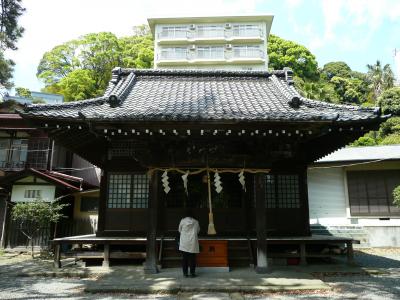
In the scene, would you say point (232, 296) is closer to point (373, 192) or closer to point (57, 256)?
point (57, 256)

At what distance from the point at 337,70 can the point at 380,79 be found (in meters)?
11.3

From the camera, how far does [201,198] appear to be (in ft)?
38.8

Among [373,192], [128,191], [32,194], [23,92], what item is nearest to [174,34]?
[23,92]

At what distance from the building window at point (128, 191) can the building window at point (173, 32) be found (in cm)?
3707

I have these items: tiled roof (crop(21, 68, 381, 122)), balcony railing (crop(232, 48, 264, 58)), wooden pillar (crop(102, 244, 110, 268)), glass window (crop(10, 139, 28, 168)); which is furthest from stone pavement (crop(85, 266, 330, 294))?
balcony railing (crop(232, 48, 264, 58))

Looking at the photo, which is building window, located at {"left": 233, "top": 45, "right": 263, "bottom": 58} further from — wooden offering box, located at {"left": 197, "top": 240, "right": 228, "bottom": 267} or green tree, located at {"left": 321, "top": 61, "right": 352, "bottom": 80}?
wooden offering box, located at {"left": 197, "top": 240, "right": 228, "bottom": 267}

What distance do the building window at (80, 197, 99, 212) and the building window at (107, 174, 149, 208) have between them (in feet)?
26.4

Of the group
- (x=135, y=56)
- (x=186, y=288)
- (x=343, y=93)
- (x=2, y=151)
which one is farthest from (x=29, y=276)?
(x=343, y=93)

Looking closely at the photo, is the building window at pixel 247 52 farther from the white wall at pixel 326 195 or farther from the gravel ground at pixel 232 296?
the gravel ground at pixel 232 296

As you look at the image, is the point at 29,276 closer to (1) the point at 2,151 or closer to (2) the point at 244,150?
(2) the point at 244,150

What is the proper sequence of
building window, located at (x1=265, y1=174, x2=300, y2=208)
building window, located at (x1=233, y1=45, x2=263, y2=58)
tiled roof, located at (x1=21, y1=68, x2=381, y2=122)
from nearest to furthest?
tiled roof, located at (x1=21, y1=68, x2=381, y2=122), building window, located at (x1=265, y1=174, x2=300, y2=208), building window, located at (x1=233, y1=45, x2=263, y2=58)

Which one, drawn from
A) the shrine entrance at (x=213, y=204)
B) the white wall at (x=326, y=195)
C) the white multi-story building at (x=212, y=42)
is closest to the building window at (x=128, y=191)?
the shrine entrance at (x=213, y=204)

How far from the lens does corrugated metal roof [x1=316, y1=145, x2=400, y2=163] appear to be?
18.8m

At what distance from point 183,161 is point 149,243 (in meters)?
2.46
